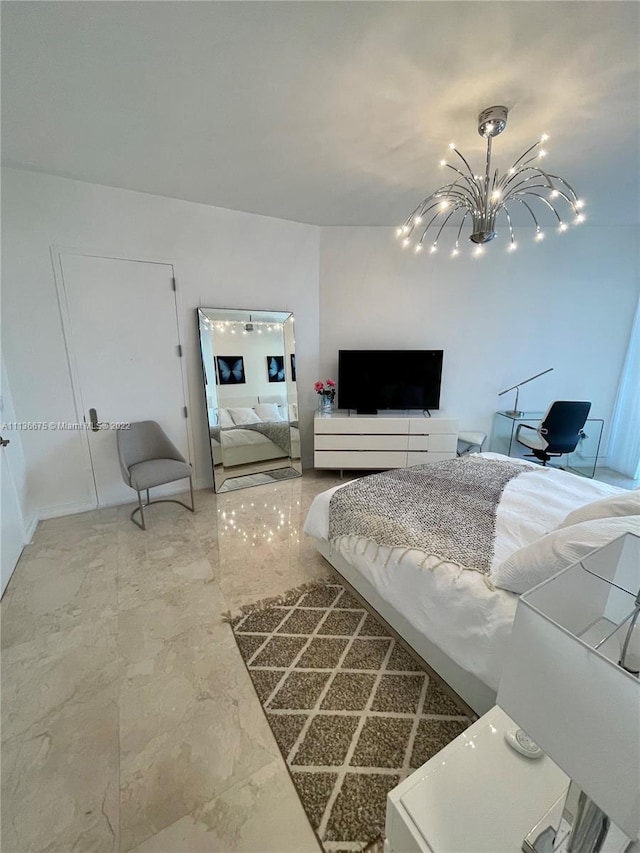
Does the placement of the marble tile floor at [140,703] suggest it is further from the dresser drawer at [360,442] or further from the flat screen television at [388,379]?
the flat screen television at [388,379]

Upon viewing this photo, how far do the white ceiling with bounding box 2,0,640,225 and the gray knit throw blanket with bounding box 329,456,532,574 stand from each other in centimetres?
201

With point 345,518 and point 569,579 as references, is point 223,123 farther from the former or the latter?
point 569,579

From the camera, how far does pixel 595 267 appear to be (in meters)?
3.70

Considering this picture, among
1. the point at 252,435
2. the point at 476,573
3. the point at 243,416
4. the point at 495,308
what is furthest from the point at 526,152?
the point at 252,435

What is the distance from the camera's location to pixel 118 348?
2887 millimetres

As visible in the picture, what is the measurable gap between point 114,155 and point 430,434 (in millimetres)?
3376

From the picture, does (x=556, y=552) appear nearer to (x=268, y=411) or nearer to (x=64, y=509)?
(x=268, y=411)

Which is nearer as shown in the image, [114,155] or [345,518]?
[345,518]

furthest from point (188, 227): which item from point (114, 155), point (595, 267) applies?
point (595, 267)

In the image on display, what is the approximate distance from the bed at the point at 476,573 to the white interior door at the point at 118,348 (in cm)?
202

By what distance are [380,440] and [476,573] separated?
2321 millimetres

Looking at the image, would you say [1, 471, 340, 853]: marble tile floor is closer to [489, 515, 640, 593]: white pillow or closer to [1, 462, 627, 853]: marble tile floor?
[1, 462, 627, 853]: marble tile floor

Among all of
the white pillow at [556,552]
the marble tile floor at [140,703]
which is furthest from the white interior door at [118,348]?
the white pillow at [556,552]

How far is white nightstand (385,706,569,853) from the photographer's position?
0.73 meters
